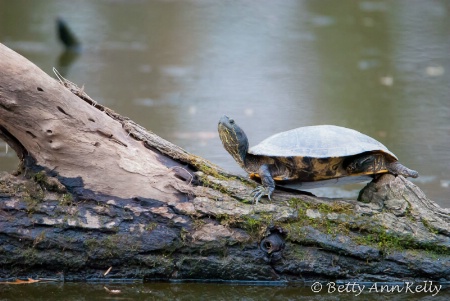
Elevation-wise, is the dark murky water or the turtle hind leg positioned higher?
the dark murky water

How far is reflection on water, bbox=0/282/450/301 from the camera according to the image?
12.7 feet

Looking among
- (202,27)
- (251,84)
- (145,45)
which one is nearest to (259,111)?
(251,84)

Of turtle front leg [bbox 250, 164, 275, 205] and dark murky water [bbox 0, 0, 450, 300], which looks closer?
turtle front leg [bbox 250, 164, 275, 205]

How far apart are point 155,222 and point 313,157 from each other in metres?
0.87

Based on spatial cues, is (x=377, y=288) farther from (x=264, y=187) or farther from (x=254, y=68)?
(x=254, y=68)

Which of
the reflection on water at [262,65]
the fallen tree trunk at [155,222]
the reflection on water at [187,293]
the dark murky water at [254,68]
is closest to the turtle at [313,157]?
the fallen tree trunk at [155,222]

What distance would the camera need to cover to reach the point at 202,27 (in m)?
11.3

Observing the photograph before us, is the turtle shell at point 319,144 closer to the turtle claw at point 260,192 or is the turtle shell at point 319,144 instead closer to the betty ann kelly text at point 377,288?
the turtle claw at point 260,192

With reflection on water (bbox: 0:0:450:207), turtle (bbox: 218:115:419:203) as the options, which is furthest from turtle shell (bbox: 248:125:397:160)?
reflection on water (bbox: 0:0:450:207)

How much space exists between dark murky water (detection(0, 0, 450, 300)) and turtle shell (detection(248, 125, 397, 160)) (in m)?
0.71

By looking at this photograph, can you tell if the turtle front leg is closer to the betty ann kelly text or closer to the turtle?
the turtle

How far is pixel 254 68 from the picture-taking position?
9.41m

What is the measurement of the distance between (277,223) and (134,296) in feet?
2.60

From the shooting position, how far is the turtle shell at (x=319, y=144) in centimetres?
407
